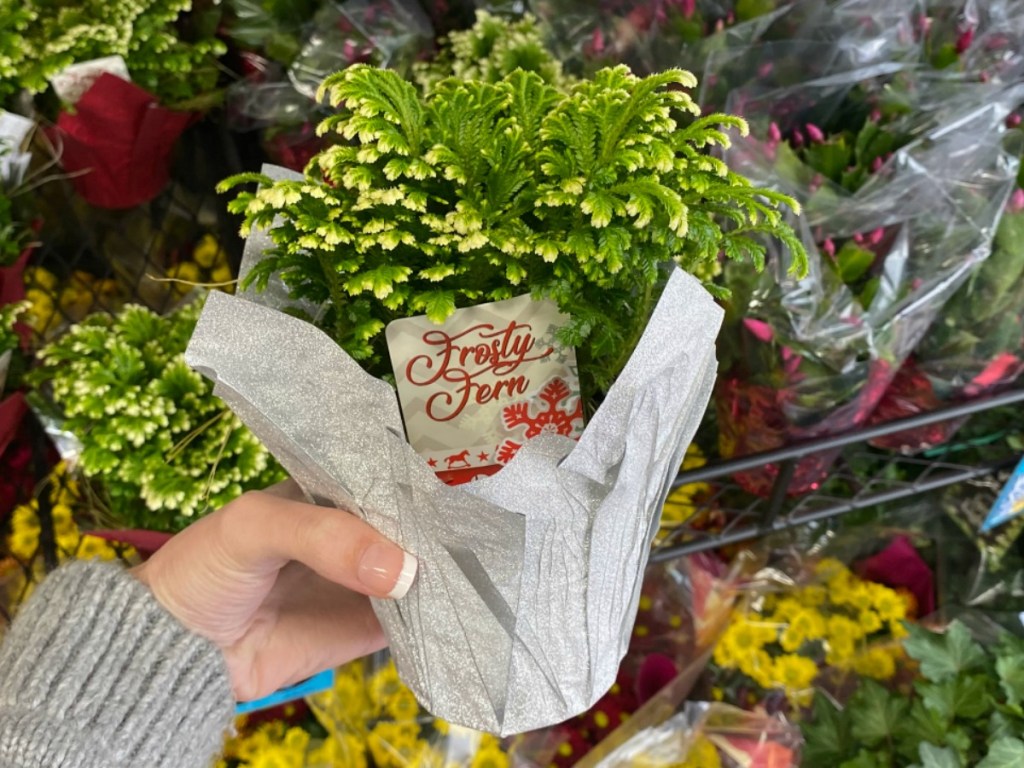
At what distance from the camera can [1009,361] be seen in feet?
3.10

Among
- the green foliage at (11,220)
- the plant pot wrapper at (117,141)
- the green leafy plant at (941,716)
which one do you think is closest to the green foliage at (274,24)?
the plant pot wrapper at (117,141)

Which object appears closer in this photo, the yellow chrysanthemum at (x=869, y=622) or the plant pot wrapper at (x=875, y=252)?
the plant pot wrapper at (x=875, y=252)

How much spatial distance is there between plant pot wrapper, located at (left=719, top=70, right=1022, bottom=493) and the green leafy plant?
0.98 ft

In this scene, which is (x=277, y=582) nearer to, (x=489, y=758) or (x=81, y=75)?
(x=489, y=758)

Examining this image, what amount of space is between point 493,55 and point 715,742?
91 centimetres

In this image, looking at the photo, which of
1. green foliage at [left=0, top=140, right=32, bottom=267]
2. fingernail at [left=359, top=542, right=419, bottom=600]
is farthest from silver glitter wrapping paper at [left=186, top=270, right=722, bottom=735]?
green foliage at [left=0, top=140, right=32, bottom=267]

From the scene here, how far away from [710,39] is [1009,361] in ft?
1.62

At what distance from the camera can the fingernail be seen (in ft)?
1.84

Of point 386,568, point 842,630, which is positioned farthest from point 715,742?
point 386,568

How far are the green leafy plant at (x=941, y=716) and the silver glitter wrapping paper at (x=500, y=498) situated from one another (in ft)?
1.51

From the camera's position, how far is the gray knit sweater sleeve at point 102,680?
2.15ft

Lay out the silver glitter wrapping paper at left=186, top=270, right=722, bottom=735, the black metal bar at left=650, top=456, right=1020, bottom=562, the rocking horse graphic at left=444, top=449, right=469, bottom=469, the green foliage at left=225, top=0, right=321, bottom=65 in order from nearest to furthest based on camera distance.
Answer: the silver glitter wrapping paper at left=186, top=270, right=722, bottom=735 → the rocking horse graphic at left=444, top=449, right=469, bottom=469 → the black metal bar at left=650, top=456, right=1020, bottom=562 → the green foliage at left=225, top=0, right=321, bottom=65

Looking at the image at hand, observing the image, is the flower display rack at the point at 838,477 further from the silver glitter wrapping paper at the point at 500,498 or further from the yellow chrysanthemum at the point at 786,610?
the silver glitter wrapping paper at the point at 500,498

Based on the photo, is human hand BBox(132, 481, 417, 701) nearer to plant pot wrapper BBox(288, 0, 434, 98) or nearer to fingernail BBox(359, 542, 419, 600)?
fingernail BBox(359, 542, 419, 600)
